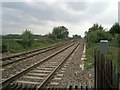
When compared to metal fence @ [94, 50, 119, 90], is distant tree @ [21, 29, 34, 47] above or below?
above

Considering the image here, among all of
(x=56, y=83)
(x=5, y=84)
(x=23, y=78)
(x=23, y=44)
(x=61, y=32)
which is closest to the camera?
(x=5, y=84)

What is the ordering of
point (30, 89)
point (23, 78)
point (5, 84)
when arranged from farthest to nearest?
1. point (23, 78)
2. point (5, 84)
3. point (30, 89)

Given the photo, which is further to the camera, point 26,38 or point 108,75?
point 26,38

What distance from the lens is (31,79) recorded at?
9.84 m

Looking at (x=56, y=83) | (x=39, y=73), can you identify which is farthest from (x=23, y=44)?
(x=56, y=83)

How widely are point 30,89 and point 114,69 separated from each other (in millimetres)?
4110

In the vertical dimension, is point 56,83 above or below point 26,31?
below

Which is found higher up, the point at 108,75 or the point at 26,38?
the point at 26,38

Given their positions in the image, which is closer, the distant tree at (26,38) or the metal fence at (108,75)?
the metal fence at (108,75)

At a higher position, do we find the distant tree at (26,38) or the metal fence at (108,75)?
the distant tree at (26,38)

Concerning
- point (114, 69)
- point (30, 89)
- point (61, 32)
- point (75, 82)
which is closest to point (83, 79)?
point (75, 82)

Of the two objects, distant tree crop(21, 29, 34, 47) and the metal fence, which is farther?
distant tree crop(21, 29, 34, 47)

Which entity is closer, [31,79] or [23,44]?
[31,79]

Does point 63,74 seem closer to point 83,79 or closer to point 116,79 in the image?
point 83,79
